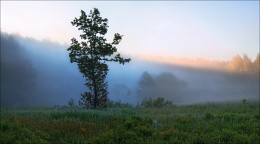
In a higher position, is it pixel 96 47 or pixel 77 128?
pixel 96 47

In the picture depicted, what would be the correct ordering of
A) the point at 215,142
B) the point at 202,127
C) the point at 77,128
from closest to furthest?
1. the point at 215,142
2. the point at 77,128
3. the point at 202,127

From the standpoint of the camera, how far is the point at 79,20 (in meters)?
40.8

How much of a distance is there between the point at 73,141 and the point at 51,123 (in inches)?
158

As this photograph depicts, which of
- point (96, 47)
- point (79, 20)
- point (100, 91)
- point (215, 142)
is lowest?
point (215, 142)

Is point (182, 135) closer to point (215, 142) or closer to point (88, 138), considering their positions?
point (215, 142)

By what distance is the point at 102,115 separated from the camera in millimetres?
24547

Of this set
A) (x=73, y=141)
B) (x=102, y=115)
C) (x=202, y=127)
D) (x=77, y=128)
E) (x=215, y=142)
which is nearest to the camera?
(x=73, y=141)

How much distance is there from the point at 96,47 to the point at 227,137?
23.8 m

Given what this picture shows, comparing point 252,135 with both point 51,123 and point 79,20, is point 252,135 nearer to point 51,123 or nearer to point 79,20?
point 51,123

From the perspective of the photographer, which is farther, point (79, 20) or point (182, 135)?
point (79, 20)

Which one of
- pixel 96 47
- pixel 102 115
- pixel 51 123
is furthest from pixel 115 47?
pixel 51 123

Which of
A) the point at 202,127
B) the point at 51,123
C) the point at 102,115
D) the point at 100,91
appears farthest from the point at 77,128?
the point at 100,91

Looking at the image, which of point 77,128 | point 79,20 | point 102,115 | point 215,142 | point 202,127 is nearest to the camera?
point 215,142

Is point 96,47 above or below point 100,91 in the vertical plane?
above
